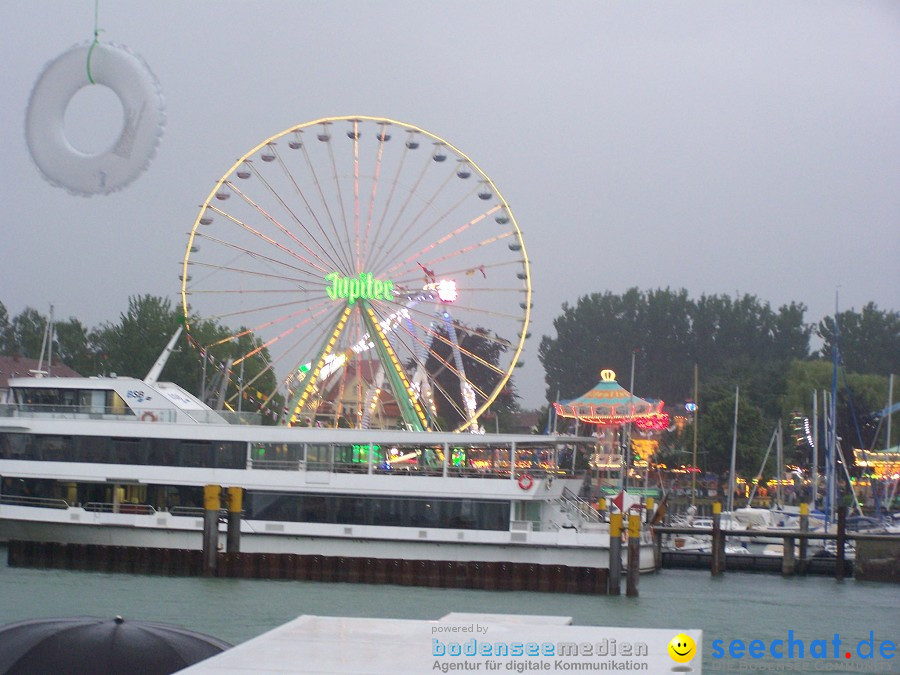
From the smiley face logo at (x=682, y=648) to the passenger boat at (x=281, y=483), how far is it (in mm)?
20256

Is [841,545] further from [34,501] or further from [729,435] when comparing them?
[729,435]

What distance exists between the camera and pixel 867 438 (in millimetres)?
72188

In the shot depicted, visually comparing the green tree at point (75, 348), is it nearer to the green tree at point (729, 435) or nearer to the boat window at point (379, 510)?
the green tree at point (729, 435)

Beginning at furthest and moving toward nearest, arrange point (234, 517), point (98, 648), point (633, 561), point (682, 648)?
point (234, 517)
point (633, 561)
point (98, 648)
point (682, 648)

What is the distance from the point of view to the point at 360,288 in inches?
1334

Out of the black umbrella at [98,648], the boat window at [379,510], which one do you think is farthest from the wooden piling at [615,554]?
the black umbrella at [98,648]

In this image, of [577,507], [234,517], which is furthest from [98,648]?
[577,507]

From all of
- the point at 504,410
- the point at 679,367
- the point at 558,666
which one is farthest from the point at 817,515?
the point at 679,367

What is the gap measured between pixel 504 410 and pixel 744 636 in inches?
2528

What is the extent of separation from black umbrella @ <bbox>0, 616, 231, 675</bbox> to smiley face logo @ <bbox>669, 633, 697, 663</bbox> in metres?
4.91

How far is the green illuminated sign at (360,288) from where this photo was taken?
33.9 metres

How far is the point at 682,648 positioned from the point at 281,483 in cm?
2183

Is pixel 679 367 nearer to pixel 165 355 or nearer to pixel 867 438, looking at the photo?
pixel 867 438

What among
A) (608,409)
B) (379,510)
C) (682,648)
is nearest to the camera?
(682,648)
